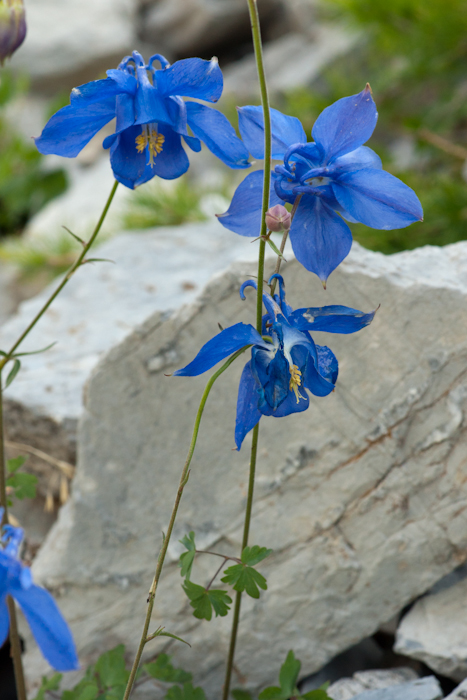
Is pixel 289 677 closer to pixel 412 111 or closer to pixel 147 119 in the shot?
pixel 147 119

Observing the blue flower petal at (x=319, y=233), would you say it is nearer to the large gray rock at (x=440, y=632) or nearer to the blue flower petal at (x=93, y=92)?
the blue flower petal at (x=93, y=92)

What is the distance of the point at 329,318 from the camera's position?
0.66 m

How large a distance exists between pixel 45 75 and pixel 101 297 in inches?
120

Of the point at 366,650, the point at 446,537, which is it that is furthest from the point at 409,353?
the point at 366,650

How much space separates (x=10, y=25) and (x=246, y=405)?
523mm

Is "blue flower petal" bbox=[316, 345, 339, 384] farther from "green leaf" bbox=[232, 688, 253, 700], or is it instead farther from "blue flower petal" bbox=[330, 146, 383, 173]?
"green leaf" bbox=[232, 688, 253, 700]

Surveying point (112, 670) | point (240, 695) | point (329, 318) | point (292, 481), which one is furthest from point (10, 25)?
point (240, 695)

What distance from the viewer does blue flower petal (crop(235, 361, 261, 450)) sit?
2.28ft

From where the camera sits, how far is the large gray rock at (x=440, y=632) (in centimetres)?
107

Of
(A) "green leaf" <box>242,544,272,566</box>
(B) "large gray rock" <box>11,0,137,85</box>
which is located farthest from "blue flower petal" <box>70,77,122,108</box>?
(B) "large gray rock" <box>11,0,137,85</box>

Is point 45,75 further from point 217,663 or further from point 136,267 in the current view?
point 217,663

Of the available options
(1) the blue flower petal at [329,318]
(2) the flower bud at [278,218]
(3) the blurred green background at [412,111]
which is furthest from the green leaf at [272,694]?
(3) the blurred green background at [412,111]

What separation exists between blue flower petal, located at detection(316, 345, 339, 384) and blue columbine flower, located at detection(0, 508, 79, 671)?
36 cm

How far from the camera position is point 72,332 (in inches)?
69.7
